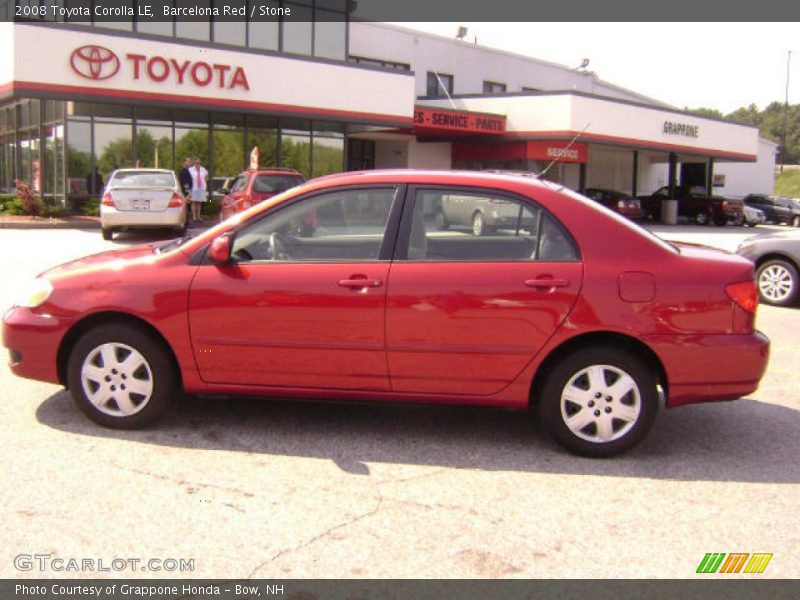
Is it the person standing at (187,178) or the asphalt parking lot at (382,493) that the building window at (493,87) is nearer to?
the person standing at (187,178)

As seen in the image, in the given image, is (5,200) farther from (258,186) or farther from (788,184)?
(788,184)

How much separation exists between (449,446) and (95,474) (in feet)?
6.58

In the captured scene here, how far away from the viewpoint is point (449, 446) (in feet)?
15.3

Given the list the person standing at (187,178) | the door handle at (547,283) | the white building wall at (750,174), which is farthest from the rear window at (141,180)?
the white building wall at (750,174)

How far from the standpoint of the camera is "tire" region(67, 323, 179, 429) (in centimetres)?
464

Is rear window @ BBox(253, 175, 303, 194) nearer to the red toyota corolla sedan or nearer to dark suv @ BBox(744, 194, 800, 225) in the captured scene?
the red toyota corolla sedan

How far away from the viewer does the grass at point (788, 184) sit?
8356cm

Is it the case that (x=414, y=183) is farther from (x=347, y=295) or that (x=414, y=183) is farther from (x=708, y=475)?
(x=708, y=475)

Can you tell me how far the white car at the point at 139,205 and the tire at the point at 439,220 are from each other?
12765 mm

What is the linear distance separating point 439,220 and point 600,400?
4.64 feet

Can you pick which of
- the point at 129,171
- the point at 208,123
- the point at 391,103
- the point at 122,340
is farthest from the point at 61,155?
the point at 122,340

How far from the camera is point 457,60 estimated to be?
125 ft
